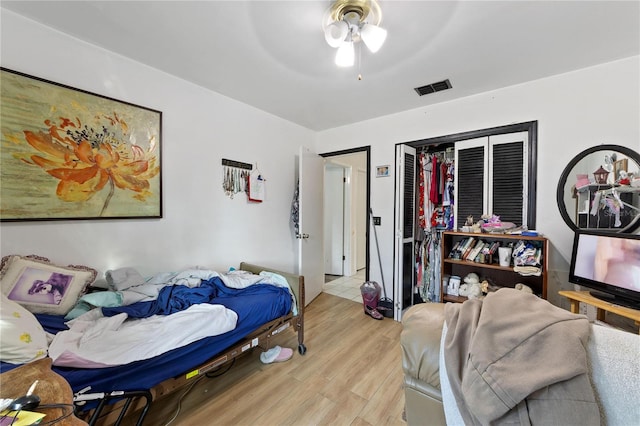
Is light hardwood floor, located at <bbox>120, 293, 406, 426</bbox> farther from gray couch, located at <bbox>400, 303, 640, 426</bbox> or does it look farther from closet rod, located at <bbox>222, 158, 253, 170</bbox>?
closet rod, located at <bbox>222, 158, 253, 170</bbox>

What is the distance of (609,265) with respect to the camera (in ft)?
5.21

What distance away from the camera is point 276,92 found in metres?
2.49

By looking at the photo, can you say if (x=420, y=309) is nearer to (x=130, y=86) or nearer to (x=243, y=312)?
(x=243, y=312)

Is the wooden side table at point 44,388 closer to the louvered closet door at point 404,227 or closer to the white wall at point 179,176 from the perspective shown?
the white wall at point 179,176

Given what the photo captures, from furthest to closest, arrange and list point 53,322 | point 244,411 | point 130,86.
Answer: point 130,86 → point 244,411 → point 53,322

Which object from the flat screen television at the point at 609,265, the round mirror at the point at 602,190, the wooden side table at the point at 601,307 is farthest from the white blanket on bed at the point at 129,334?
the round mirror at the point at 602,190

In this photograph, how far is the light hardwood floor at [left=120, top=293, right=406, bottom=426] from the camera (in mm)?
1498

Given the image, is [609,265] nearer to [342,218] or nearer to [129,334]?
[129,334]

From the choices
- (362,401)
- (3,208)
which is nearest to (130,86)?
(3,208)

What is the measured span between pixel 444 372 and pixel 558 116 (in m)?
2.52

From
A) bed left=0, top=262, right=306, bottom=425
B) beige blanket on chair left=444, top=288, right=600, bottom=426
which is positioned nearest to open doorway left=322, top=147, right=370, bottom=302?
bed left=0, top=262, right=306, bottom=425

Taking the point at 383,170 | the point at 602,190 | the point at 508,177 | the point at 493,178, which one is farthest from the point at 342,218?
the point at 602,190

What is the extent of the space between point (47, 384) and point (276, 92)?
8.20 ft

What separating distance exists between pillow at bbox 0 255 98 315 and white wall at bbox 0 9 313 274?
0.17 metres
